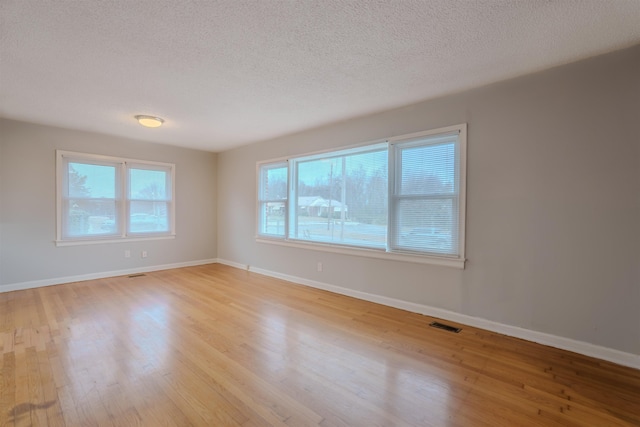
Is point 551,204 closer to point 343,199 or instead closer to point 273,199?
point 343,199

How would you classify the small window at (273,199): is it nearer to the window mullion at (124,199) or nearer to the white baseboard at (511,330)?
the white baseboard at (511,330)

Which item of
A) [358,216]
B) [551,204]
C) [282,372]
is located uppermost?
[551,204]

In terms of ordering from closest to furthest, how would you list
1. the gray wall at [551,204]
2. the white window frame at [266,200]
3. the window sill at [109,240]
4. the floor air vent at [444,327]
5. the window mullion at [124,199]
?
the gray wall at [551,204]
the floor air vent at [444,327]
the window sill at [109,240]
the white window frame at [266,200]
the window mullion at [124,199]

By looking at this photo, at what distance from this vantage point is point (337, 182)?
14.2 feet

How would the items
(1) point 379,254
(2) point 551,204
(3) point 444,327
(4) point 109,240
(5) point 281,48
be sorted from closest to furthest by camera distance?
(5) point 281,48
(2) point 551,204
(3) point 444,327
(1) point 379,254
(4) point 109,240

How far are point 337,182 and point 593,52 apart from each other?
9.61 ft

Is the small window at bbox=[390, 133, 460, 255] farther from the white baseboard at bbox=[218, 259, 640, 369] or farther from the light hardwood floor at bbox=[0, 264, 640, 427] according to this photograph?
the light hardwood floor at bbox=[0, 264, 640, 427]

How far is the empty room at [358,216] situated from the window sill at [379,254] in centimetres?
4

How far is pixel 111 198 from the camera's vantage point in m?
5.05

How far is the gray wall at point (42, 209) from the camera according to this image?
4.11 meters

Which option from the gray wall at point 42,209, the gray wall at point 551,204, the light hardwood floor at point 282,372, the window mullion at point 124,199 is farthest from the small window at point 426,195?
the window mullion at point 124,199

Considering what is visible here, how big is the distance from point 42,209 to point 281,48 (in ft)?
15.3

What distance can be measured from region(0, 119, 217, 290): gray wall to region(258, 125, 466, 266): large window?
2.55 m

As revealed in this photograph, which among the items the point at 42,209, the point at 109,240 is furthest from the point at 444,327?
the point at 42,209
